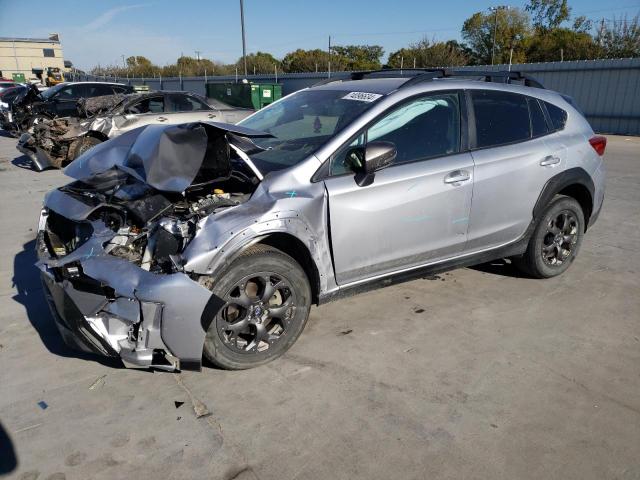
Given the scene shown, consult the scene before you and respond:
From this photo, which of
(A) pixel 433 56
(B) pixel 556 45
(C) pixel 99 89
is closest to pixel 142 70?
(A) pixel 433 56

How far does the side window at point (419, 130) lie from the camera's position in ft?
11.6

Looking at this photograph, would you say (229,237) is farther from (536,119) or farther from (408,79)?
(536,119)

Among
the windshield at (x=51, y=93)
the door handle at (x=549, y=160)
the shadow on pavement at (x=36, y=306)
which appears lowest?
the shadow on pavement at (x=36, y=306)

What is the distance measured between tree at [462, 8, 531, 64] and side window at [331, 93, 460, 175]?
47869 millimetres

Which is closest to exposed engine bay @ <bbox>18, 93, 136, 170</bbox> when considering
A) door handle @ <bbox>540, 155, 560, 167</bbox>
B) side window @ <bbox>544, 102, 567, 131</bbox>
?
side window @ <bbox>544, 102, 567, 131</bbox>

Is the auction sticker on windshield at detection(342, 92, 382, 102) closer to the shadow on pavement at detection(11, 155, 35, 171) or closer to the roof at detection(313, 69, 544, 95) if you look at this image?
the roof at detection(313, 69, 544, 95)

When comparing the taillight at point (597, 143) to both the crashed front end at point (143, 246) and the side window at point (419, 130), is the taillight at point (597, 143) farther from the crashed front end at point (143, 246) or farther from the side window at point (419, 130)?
the crashed front end at point (143, 246)

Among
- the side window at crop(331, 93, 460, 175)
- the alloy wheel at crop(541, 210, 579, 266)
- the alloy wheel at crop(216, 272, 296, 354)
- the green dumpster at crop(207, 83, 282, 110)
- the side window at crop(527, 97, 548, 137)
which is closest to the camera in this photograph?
the alloy wheel at crop(216, 272, 296, 354)

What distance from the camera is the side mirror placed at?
3295mm

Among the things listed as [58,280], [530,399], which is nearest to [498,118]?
[530,399]

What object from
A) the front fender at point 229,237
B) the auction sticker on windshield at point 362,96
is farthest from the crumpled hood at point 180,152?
the auction sticker on windshield at point 362,96

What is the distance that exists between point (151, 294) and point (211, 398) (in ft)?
2.47

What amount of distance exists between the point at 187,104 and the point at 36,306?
7985 mm

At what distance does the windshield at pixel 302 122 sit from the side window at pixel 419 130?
0.19 m
